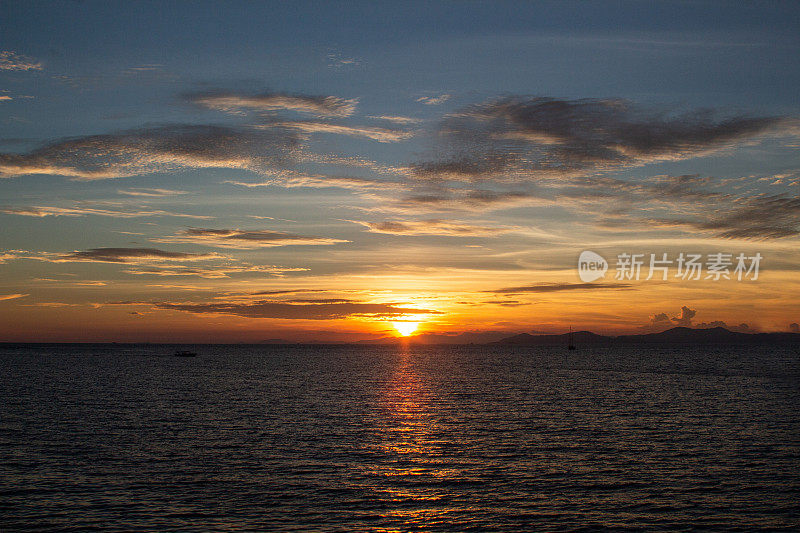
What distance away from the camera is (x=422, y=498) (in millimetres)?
38250

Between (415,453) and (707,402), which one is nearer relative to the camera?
(415,453)

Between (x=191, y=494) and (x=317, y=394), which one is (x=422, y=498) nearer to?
(x=191, y=494)

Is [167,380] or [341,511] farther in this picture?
[167,380]

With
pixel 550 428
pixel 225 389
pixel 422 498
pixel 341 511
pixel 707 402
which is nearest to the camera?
pixel 341 511

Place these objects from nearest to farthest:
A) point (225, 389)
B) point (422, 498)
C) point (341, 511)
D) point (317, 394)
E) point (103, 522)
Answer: point (103, 522), point (341, 511), point (422, 498), point (317, 394), point (225, 389)

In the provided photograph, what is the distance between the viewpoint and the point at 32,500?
3697 cm

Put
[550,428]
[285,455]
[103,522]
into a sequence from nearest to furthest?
[103,522] → [285,455] → [550,428]

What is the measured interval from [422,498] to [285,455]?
53.9 ft

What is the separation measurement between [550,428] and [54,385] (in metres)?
102

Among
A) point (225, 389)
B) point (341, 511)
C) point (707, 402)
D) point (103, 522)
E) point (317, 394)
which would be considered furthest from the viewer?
point (225, 389)

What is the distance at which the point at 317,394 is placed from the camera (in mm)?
105938

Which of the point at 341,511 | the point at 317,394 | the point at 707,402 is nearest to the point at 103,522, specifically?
the point at 341,511

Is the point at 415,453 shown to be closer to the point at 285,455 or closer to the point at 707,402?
the point at 285,455

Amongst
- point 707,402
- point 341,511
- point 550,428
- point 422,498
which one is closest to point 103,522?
point 341,511
